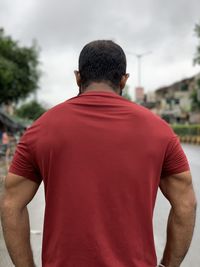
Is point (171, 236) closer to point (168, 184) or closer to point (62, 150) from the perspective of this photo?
point (168, 184)

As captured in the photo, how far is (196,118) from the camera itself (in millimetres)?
77312

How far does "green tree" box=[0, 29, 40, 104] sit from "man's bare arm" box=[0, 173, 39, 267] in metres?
33.6

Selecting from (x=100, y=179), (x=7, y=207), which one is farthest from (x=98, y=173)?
(x=7, y=207)

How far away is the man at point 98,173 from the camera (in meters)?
2.05

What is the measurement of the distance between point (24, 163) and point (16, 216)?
0.22 metres

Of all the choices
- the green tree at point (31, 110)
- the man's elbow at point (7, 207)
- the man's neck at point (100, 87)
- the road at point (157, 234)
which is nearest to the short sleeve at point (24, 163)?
the man's elbow at point (7, 207)

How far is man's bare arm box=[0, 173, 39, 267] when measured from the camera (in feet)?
7.12

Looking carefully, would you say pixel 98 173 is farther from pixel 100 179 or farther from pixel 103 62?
pixel 103 62

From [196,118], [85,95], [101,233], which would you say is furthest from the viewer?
[196,118]

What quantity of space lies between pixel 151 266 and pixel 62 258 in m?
0.35

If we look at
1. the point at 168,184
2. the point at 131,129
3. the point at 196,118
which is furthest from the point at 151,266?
the point at 196,118

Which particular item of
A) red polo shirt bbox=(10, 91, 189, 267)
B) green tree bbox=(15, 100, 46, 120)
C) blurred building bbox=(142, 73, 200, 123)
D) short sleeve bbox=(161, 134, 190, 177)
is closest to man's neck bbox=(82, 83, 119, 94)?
red polo shirt bbox=(10, 91, 189, 267)

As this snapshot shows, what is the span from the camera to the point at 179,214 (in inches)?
85.7

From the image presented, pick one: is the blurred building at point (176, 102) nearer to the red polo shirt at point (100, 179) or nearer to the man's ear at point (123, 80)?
the man's ear at point (123, 80)
